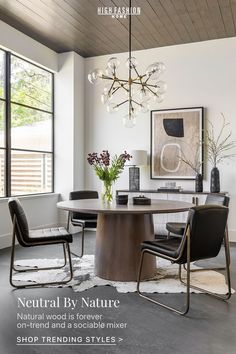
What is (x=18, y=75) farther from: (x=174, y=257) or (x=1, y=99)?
(x=174, y=257)

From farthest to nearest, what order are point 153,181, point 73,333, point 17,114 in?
point 153,181 → point 17,114 → point 73,333

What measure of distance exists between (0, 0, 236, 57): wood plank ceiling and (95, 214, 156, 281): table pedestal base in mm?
2656

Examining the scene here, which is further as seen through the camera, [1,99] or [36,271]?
[1,99]

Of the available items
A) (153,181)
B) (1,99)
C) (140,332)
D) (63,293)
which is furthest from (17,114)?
(140,332)

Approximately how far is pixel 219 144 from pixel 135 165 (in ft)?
4.50

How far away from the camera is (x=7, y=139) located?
489 centimetres

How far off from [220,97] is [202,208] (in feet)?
10.8

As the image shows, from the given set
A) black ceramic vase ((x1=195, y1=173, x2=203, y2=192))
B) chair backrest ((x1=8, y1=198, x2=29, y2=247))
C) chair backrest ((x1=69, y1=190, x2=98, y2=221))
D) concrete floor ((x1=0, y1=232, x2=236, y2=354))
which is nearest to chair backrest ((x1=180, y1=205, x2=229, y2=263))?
concrete floor ((x1=0, y1=232, x2=236, y2=354))

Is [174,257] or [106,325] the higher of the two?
[174,257]

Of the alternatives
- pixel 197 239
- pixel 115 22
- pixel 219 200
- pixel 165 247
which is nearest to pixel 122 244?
pixel 165 247

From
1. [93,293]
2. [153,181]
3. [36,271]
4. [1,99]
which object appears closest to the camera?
[93,293]

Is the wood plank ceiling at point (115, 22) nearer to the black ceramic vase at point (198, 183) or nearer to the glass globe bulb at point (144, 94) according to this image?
the glass globe bulb at point (144, 94)

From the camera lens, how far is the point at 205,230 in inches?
101

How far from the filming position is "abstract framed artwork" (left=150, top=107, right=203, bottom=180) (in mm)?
5367
